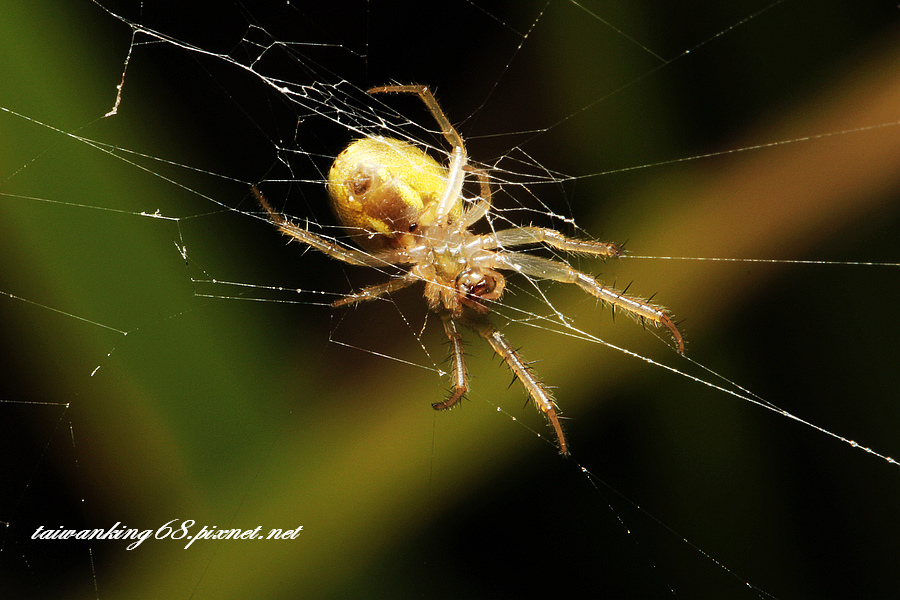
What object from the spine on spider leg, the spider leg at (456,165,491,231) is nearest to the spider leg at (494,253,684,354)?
the spine on spider leg

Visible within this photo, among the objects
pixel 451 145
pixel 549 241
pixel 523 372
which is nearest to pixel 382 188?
pixel 451 145

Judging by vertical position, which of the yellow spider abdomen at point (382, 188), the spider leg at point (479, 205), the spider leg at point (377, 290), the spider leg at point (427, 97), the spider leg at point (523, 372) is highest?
the spider leg at point (427, 97)

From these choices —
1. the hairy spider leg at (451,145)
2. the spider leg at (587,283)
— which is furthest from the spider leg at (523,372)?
the hairy spider leg at (451,145)

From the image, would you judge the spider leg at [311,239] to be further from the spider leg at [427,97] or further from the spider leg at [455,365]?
the spider leg at [427,97]

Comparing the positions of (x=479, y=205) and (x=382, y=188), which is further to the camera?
(x=479, y=205)

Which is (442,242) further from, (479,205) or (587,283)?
→ (587,283)

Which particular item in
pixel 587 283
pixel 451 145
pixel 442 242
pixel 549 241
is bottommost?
pixel 587 283

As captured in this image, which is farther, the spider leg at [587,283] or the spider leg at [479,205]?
the spider leg at [479,205]

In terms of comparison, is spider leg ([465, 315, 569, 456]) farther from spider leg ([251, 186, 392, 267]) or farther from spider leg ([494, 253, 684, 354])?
spider leg ([251, 186, 392, 267])

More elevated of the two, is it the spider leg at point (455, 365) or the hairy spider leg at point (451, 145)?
the hairy spider leg at point (451, 145)
